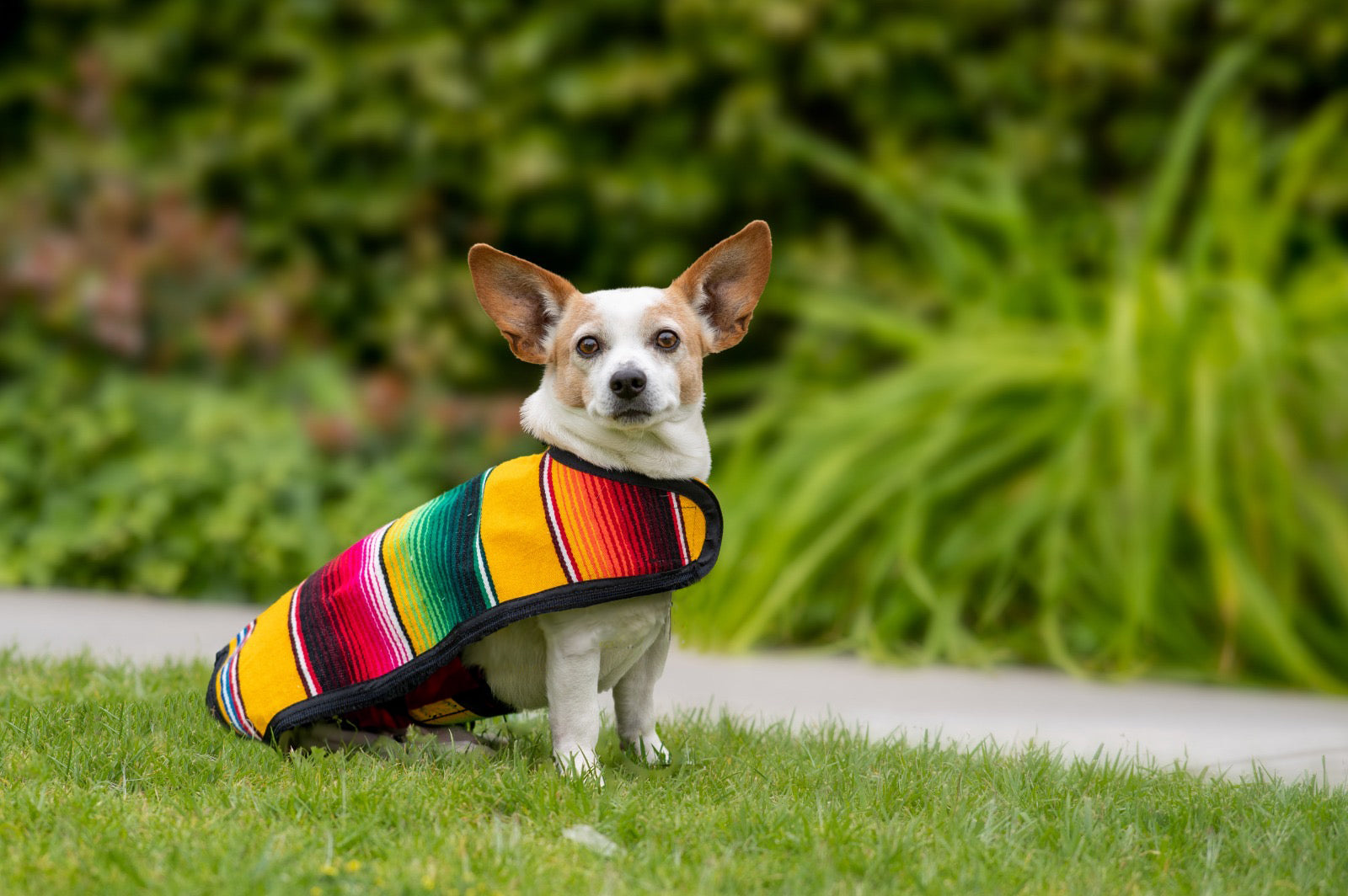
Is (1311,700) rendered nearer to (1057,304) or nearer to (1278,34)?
(1057,304)

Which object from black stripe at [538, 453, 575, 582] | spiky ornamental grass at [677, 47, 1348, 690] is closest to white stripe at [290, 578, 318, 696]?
black stripe at [538, 453, 575, 582]

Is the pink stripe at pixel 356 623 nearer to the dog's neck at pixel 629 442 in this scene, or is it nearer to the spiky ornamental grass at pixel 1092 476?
the dog's neck at pixel 629 442

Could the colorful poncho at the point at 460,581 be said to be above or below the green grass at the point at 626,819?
above

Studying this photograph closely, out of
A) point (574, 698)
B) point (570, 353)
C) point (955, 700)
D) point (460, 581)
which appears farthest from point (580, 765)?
point (955, 700)

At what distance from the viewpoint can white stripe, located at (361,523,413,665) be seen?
258cm

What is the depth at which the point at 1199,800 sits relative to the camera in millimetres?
2617

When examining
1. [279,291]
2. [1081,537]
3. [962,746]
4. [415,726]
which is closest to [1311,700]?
[1081,537]

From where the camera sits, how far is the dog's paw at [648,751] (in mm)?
2791

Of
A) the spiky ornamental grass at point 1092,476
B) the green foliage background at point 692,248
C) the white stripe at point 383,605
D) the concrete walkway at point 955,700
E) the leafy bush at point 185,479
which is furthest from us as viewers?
the leafy bush at point 185,479

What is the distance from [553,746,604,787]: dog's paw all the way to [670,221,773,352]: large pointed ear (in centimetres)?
86

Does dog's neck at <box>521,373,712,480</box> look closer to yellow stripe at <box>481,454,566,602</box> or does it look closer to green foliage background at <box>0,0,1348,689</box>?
yellow stripe at <box>481,454,566,602</box>

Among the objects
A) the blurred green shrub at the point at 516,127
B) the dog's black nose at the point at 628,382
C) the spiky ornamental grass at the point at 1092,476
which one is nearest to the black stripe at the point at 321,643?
the dog's black nose at the point at 628,382

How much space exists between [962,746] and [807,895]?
3.98 feet

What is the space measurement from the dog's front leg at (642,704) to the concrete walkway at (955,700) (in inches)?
19.2
